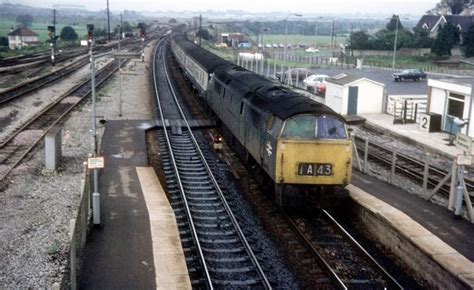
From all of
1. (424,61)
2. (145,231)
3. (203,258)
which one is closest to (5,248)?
(145,231)

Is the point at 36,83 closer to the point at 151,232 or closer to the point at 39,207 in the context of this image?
the point at 39,207

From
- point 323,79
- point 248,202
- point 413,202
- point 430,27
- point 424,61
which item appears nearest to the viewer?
point 413,202

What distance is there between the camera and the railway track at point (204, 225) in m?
11.2

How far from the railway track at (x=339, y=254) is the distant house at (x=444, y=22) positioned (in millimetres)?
82376

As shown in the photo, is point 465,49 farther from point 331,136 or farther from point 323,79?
point 331,136

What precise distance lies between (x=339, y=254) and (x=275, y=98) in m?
5.21

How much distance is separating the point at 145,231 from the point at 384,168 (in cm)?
1100

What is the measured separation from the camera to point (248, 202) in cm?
1602

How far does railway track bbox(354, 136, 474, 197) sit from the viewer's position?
18.4 metres

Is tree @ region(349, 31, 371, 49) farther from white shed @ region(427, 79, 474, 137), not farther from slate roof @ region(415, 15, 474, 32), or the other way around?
white shed @ region(427, 79, 474, 137)

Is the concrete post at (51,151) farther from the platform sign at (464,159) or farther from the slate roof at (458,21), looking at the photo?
the slate roof at (458,21)

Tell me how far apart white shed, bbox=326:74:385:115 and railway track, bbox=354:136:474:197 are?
7975 mm

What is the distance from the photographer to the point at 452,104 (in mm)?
26594

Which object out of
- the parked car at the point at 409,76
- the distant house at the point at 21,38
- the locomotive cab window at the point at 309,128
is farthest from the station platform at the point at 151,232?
the distant house at the point at 21,38
